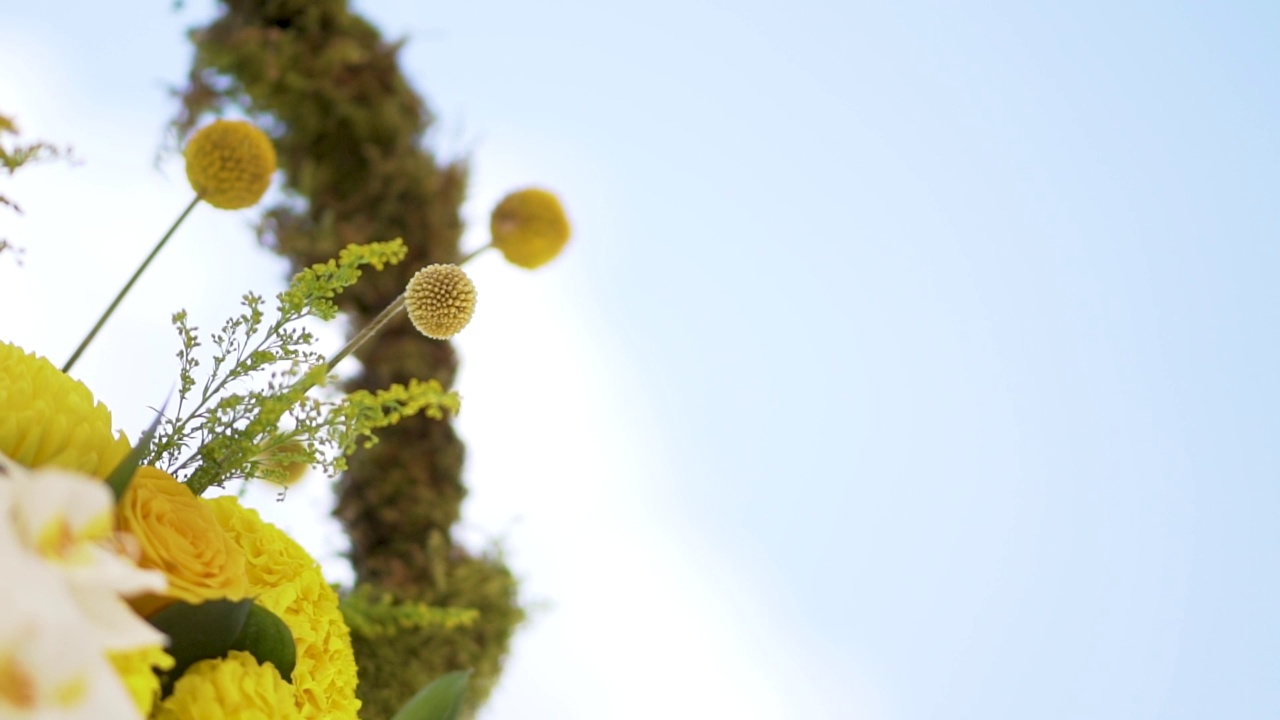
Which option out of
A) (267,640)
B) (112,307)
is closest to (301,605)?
(267,640)

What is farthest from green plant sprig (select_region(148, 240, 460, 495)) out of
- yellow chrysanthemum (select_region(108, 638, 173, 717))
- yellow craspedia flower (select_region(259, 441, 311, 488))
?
yellow chrysanthemum (select_region(108, 638, 173, 717))

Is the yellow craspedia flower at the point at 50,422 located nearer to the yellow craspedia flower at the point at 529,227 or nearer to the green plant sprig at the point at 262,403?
the green plant sprig at the point at 262,403

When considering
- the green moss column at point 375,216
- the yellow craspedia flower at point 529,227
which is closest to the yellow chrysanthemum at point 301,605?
the yellow craspedia flower at point 529,227

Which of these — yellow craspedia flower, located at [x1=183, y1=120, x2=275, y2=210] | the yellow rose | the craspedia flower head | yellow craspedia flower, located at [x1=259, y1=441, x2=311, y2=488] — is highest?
yellow craspedia flower, located at [x1=183, y1=120, x2=275, y2=210]

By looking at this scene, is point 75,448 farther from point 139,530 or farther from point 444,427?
point 444,427

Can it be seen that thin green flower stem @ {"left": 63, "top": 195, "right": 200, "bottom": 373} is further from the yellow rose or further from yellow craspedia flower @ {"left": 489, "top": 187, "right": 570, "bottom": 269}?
yellow craspedia flower @ {"left": 489, "top": 187, "right": 570, "bottom": 269}

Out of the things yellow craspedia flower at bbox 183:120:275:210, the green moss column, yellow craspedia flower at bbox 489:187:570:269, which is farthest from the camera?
the green moss column
